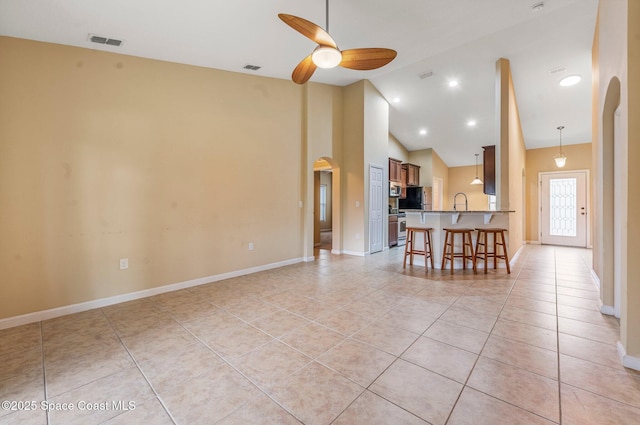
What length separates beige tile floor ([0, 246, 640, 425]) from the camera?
1520mm

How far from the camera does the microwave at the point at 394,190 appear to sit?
8.07m

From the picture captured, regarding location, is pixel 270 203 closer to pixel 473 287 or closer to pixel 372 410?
pixel 473 287

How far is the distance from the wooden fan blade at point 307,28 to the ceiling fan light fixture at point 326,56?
0.04 metres

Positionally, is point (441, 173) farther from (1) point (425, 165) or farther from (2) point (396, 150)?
(2) point (396, 150)

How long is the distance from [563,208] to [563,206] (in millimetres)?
58

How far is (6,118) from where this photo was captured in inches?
103

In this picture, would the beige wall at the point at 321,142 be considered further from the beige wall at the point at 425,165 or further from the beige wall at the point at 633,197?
the beige wall at the point at 425,165

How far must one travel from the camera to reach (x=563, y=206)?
7582 millimetres

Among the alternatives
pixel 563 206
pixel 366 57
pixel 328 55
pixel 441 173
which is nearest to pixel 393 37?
pixel 366 57

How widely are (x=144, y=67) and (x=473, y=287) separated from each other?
205 inches

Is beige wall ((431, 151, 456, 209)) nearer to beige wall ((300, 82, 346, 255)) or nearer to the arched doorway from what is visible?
the arched doorway

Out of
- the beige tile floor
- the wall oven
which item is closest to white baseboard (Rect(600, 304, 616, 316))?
the beige tile floor

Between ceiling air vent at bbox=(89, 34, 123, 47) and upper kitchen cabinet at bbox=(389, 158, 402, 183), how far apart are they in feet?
21.4

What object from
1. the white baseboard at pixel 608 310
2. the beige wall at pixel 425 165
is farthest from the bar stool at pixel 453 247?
the beige wall at pixel 425 165
